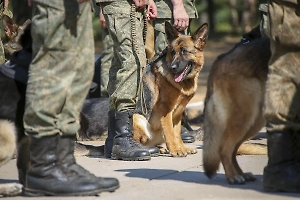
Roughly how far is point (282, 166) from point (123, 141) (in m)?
2.26

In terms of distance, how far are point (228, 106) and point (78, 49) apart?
1.23 metres

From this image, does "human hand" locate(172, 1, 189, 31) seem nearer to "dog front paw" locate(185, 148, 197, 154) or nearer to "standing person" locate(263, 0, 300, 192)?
"dog front paw" locate(185, 148, 197, 154)

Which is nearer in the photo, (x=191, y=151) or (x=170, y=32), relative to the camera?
(x=191, y=151)

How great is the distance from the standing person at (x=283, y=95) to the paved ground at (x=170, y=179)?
0.15m

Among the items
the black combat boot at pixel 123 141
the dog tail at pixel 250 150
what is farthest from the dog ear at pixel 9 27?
the dog tail at pixel 250 150

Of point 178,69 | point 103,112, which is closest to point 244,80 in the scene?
point 178,69

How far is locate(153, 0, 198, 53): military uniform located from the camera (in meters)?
8.49

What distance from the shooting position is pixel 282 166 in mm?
4961

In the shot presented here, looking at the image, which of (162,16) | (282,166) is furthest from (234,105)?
(162,16)

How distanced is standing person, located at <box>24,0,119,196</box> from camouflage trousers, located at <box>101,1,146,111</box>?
5.68 ft

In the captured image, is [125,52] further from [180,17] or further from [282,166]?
[282,166]

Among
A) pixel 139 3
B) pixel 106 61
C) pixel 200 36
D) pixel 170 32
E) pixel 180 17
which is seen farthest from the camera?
pixel 106 61

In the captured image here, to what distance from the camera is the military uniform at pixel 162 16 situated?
849 cm

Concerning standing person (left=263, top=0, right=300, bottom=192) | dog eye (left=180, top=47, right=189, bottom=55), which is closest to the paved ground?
standing person (left=263, top=0, right=300, bottom=192)
